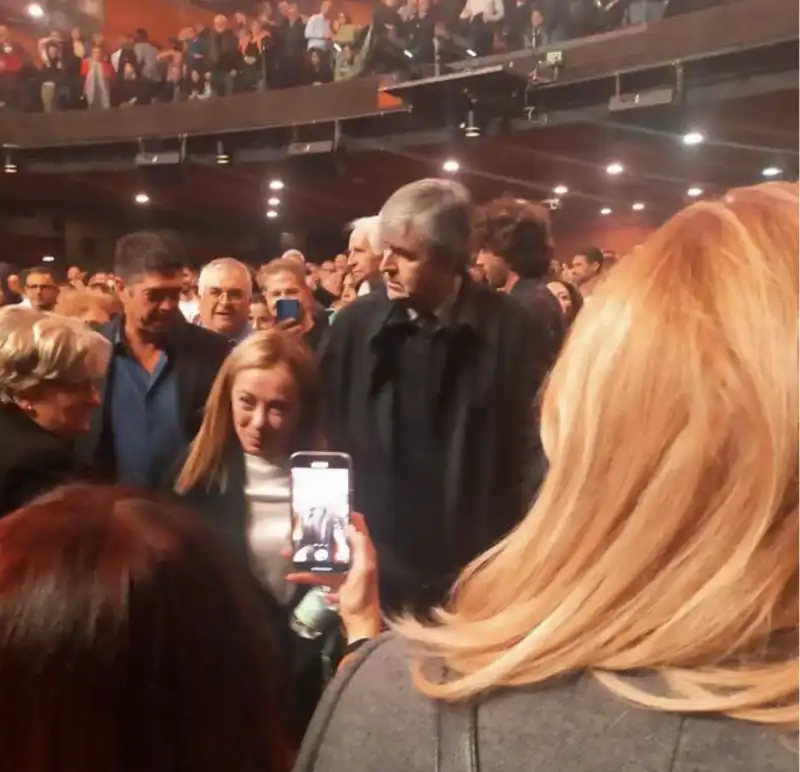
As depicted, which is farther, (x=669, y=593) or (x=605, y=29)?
(x=605, y=29)

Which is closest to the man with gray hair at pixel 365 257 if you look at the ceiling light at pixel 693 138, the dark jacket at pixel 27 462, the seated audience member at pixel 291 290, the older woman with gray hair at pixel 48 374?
the seated audience member at pixel 291 290

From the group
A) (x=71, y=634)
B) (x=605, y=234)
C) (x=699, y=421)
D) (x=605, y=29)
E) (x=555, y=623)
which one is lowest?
(x=605, y=234)

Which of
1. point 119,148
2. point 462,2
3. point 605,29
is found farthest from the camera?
point 119,148

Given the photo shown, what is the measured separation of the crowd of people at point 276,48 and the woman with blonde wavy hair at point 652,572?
6583 millimetres

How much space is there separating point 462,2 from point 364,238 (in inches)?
218

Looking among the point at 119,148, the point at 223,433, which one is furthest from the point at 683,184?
the point at 119,148

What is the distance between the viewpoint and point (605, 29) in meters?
6.93

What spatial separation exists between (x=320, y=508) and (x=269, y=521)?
18 centimetres

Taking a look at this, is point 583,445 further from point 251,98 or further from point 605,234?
point 251,98

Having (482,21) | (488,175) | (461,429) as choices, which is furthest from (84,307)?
(488,175)

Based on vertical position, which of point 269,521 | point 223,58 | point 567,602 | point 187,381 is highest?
point 223,58

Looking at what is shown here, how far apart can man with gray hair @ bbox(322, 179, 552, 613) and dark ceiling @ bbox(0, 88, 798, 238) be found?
5.61 ft

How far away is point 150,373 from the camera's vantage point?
240 centimetres

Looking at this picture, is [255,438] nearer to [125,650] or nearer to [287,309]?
[287,309]
